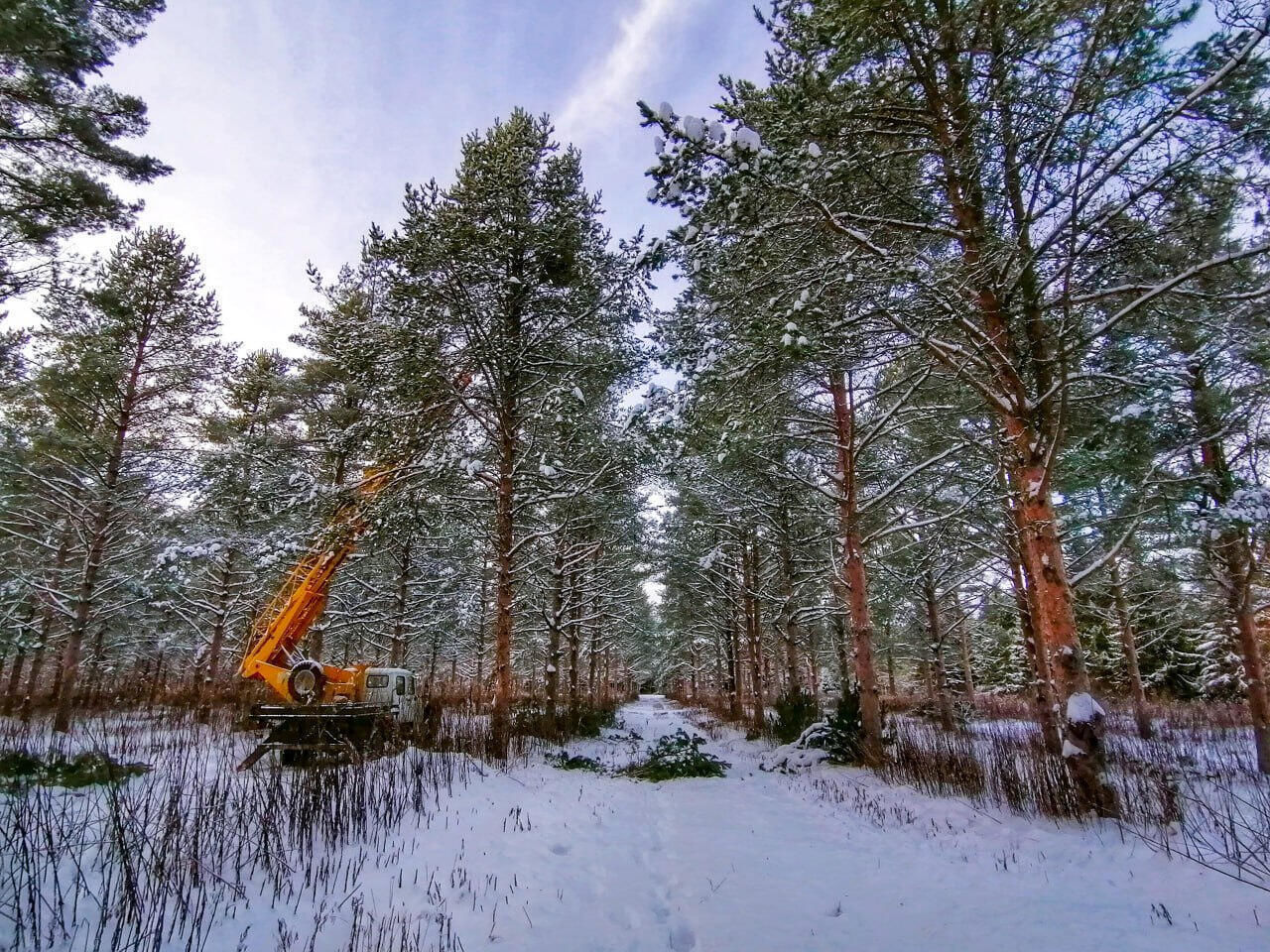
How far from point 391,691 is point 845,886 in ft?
32.2

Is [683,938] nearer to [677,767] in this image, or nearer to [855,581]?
[677,767]

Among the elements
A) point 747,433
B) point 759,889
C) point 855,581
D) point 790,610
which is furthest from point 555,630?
point 759,889

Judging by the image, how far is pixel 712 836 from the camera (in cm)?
580

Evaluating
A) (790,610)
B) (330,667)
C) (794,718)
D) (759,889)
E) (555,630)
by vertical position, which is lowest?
(794,718)

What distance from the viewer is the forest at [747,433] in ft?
13.4

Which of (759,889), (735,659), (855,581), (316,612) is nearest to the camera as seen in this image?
(759,889)

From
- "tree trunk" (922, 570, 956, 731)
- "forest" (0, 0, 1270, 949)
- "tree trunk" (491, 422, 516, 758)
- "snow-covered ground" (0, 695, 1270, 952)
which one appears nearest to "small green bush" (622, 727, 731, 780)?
"forest" (0, 0, 1270, 949)

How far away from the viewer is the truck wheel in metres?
10.0

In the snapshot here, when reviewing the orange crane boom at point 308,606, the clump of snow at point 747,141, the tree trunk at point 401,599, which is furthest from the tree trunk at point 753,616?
the clump of snow at point 747,141

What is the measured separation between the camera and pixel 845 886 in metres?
4.29

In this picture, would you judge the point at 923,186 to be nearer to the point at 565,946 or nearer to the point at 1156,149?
the point at 1156,149

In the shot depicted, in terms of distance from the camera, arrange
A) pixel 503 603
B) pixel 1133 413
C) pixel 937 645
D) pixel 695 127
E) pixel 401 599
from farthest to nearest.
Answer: pixel 401 599
pixel 937 645
pixel 503 603
pixel 1133 413
pixel 695 127

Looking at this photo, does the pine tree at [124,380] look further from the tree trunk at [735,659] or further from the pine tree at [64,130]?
the tree trunk at [735,659]

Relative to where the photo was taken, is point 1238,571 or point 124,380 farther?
point 124,380
